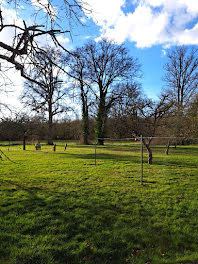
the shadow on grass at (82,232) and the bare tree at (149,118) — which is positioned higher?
the bare tree at (149,118)

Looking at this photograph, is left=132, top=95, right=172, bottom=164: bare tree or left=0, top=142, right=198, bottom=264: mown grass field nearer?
left=0, top=142, right=198, bottom=264: mown grass field

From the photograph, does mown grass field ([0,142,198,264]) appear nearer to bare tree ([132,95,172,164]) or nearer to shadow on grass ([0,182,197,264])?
shadow on grass ([0,182,197,264])

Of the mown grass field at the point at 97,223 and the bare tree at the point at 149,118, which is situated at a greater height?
the bare tree at the point at 149,118

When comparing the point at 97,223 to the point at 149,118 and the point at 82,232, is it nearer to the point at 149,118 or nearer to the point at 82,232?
the point at 82,232

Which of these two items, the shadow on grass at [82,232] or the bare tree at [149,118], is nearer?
the shadow on grass at [82,232]

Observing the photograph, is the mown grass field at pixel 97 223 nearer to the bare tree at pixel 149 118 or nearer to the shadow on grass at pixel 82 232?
the shadow on grass at pixel 82 232

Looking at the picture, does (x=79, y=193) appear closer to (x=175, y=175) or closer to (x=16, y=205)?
(x=16, y=205)

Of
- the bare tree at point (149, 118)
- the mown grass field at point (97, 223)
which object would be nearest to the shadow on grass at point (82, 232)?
the mown grass field at point (97, 223)

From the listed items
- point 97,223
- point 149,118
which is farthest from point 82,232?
point 149,118

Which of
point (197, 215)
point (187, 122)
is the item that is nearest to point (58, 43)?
point (197, 215)

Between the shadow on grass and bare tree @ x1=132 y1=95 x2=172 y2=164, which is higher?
bare tree @ x1=132 y1=95 x2=172 y2=164

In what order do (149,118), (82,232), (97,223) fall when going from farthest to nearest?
(149,118), (97,223), (82,232)

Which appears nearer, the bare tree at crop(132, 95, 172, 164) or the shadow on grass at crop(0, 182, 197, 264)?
the shadow on grass at crop(0, 182, 197, 264)

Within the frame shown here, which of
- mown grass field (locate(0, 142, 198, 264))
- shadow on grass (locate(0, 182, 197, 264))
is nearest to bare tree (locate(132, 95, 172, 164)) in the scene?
mown grass field (locate(0, 142, 198, 264))
